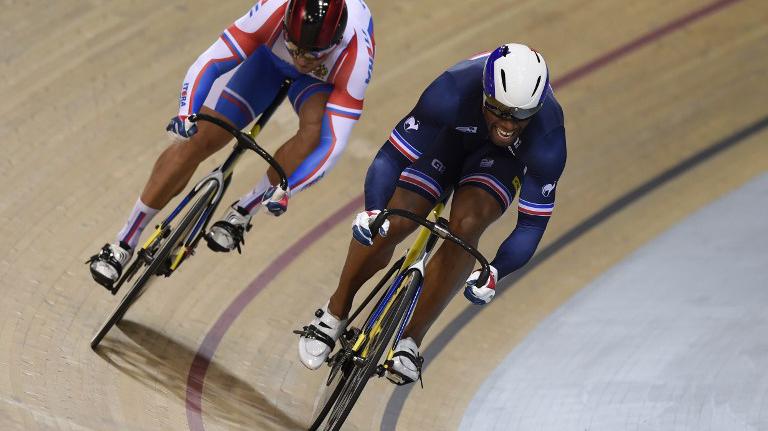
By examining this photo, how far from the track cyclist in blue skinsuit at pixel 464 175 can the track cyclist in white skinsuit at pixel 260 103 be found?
0.46 meters

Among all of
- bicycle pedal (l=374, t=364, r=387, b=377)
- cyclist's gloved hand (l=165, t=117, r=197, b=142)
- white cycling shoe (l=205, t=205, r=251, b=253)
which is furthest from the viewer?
white cycling shoe (l=205, t=205, r=251, b=253)

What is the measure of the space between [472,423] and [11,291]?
6.47 feet

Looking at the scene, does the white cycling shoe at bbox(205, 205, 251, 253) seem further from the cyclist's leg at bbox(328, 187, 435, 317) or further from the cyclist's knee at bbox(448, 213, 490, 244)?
the cyclist's knee at bbox(448, 213, 490, 244)

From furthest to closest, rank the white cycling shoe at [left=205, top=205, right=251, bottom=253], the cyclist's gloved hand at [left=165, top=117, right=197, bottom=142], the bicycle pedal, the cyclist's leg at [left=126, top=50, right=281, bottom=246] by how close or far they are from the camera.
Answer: the white cycling shoe at [left=205, top=205, right=251, bottom=253]
the cyclist's leg at [left=126, top=50, right=281, bottom=246]
the cyclist's gloved hand at [left=165, top=117, right=197, bottom=142]
the bicycle pedal

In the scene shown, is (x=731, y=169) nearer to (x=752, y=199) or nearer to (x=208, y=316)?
(x=752, y=199)

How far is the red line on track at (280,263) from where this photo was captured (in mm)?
5012

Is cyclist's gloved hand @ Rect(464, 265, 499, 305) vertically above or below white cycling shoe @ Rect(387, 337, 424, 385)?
above

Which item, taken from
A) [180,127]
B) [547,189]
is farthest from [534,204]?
[180,127]

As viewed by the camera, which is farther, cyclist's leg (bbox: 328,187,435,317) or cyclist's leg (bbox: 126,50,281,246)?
cyclist's leg (bbox: 126,50,281,246)


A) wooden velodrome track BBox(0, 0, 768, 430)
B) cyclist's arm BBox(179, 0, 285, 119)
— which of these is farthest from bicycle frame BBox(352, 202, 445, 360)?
cyclist's arm BBox(179, 0, 285, 119)

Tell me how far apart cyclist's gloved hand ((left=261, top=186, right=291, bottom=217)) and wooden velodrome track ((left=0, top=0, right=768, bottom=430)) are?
816mm

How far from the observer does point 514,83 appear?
13.8 feet

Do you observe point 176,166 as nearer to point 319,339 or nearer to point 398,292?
point 319,339

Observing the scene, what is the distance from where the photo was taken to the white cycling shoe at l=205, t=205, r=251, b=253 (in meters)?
5.11
